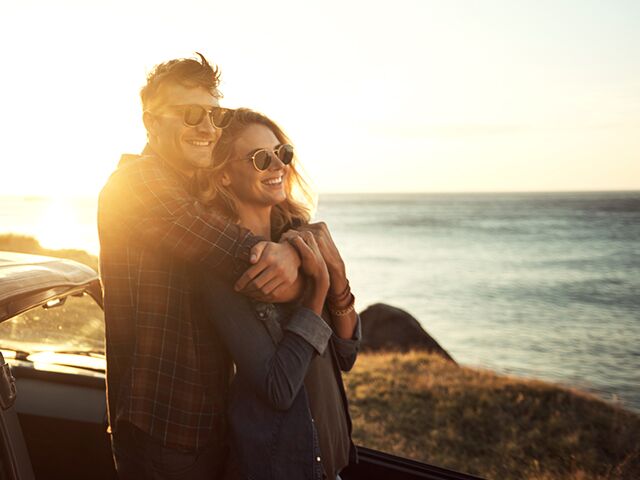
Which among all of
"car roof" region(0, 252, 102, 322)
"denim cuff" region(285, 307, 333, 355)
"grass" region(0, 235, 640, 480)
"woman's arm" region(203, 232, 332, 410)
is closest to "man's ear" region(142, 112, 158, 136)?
"car roof" region(0, 252, 102, 322)

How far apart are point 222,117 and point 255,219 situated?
462mm

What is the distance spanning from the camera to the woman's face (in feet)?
7.80

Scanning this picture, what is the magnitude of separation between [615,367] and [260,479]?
20887mm

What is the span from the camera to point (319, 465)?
195 cm

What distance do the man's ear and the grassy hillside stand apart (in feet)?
18.6

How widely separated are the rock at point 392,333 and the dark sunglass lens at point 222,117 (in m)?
13.4

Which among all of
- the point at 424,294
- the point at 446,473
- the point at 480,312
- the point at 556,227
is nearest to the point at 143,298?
the point at 446,473

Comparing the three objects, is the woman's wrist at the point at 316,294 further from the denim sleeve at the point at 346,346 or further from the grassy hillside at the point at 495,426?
the grassy hillside at the point at 495,426

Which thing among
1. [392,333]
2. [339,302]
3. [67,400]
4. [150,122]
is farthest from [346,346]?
[392,333]

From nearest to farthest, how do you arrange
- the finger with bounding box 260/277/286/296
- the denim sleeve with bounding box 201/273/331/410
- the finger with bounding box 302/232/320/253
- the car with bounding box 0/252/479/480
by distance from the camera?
1. the denim sleeve with bounding box 201/273/331/410
2. the finger with bounding box 260/277/286/296
3. the finger with bounding box 302/232/320/253
4. the car with bounding box 0/252/479/480

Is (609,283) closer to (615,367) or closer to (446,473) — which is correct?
(615,367)

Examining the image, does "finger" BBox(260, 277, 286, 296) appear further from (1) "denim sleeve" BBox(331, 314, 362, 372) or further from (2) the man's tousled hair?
(2) the man's tousled hair

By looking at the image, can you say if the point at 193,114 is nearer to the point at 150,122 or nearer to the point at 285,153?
the point at 150,122

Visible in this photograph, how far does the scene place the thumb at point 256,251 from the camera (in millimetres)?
2025
